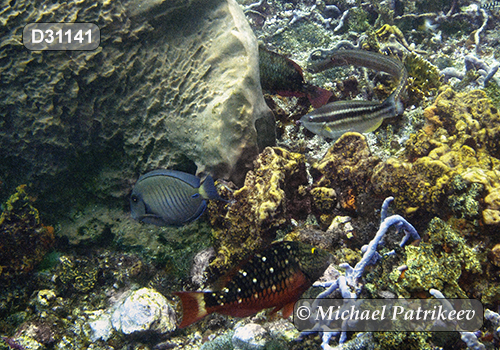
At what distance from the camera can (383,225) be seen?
2.48m

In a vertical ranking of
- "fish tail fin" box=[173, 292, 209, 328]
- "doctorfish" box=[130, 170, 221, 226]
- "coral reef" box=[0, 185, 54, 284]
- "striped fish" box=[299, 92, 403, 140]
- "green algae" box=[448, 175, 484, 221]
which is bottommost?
"coral reef" box=[0, 185, 54, 284]

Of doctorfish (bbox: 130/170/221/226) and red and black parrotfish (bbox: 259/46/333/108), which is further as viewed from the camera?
red and black parrotfish (bbox: 259/46/333/108)

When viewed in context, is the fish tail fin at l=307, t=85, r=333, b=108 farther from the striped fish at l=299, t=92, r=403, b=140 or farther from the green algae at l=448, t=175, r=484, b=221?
the green algae at l=448, t=175, r=484, b=221

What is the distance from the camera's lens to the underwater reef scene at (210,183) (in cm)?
244

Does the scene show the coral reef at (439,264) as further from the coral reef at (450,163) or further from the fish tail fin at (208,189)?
the fish tail fin at (208,189)

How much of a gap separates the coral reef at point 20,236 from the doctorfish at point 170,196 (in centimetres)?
207

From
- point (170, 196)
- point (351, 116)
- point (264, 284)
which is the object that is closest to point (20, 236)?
point (170, 196)

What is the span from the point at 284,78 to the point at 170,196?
1.98 m

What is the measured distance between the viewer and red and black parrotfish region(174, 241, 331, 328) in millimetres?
2084

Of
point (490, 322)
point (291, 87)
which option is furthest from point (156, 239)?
point (490, 322)

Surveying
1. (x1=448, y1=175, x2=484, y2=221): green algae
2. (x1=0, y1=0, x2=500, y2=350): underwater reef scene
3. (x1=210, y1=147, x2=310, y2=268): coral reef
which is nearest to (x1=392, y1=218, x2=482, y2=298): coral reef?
(x1=0, y1=0, x2=500, y2=350): underwater reef scene

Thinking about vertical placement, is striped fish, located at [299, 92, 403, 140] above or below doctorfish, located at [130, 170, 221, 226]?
above

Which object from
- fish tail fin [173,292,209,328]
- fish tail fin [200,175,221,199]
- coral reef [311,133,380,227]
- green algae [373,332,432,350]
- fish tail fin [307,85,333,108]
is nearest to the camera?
green algae [373,332,432,350]

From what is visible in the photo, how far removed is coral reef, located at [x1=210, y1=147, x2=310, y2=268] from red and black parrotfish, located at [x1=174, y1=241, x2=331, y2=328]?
1.83 ft
